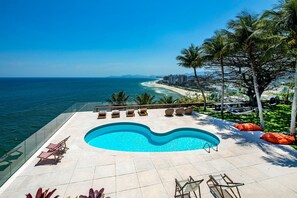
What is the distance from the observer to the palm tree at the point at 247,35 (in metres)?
10.5

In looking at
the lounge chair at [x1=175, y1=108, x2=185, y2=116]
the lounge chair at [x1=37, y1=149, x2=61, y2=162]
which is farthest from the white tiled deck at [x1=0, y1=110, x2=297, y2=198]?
the lounge chair at [x1=175, y1=108, x2=185, y2=116]

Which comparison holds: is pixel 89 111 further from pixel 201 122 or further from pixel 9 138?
pixel 9 138

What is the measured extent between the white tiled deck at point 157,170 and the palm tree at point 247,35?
4321 mm

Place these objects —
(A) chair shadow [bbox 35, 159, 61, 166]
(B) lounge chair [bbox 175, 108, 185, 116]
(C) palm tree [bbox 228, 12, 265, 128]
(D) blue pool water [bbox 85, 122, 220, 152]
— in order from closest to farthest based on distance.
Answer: (A) chair shadow [bbox 35, 159, 61, 166] < (D) blue pool water [bbox 85, 122, 220, 152] < (C) palm tree [bbox 228, 12, 265, 128] < (B) lounge chair [bbox 175, 108, 185, 116]

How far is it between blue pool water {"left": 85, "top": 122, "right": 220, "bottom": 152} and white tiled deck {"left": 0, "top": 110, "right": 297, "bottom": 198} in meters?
1.61

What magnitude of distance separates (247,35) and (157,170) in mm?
Result: 10527

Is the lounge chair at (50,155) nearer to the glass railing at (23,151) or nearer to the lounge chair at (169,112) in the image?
the glass railing at (23,151)

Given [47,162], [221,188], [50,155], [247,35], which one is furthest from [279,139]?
[47,162]

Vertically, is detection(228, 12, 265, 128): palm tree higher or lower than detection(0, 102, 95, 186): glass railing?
higher

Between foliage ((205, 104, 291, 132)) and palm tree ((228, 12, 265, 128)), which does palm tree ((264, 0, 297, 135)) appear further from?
foliage ((205, 104, 291, 132))

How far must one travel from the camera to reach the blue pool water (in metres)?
9.65

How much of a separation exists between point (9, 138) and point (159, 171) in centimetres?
2351

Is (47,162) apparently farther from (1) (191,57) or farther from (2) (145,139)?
(1) (191,57)

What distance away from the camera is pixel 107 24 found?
22.9m
